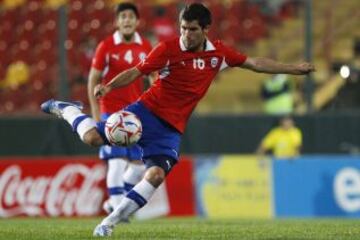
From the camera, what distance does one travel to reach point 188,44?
31.2 ft

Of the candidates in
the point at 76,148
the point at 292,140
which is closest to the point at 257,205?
the point at 292,140

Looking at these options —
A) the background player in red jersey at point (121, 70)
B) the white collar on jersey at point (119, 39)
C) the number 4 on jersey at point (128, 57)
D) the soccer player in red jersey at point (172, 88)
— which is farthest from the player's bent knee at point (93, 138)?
the white collar on jersey at point (119, 39)

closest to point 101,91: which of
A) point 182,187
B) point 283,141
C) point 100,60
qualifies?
point 100,60

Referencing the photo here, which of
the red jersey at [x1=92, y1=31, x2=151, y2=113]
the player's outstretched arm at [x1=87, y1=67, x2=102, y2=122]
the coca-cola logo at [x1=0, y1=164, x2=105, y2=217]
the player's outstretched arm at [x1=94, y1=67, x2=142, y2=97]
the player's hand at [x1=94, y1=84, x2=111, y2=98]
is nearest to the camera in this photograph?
the player's hand at [x1=94, y1=84, x2=111, y2=98]

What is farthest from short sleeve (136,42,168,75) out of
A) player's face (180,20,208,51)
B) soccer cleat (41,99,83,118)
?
soccer cleat (41,99,83,118)

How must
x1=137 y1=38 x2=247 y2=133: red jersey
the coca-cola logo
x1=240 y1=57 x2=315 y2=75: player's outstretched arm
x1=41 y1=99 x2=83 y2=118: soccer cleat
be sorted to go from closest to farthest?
x1=137 y1=38 x2=247 y2=133: red jersey
x1=240 y1=57 x2=315 y2=75: player's outstretched arm
x1=41 y1=99 x2=83 y2=118: soccer cleat
the coca-cola logo

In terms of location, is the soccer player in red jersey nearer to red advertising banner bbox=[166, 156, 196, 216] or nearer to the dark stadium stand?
red advertising banner bbox=[166, 156, 196, 216]

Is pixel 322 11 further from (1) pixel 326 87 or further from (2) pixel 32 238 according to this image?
(2) pixel 32 238

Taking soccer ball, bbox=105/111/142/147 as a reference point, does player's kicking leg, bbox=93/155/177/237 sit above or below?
below

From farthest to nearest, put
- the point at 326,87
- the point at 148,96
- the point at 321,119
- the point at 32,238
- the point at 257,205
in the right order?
the point at 326,87
the point at 321,119
the point at 257,205
the point at 148,96
the point at 32,238

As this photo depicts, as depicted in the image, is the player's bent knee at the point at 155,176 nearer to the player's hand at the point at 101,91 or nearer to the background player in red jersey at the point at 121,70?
the player's hand at the point at 101,91

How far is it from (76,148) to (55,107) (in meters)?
10.4

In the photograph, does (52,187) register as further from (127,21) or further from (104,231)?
(104,231)

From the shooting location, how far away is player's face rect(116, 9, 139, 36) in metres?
12.6
